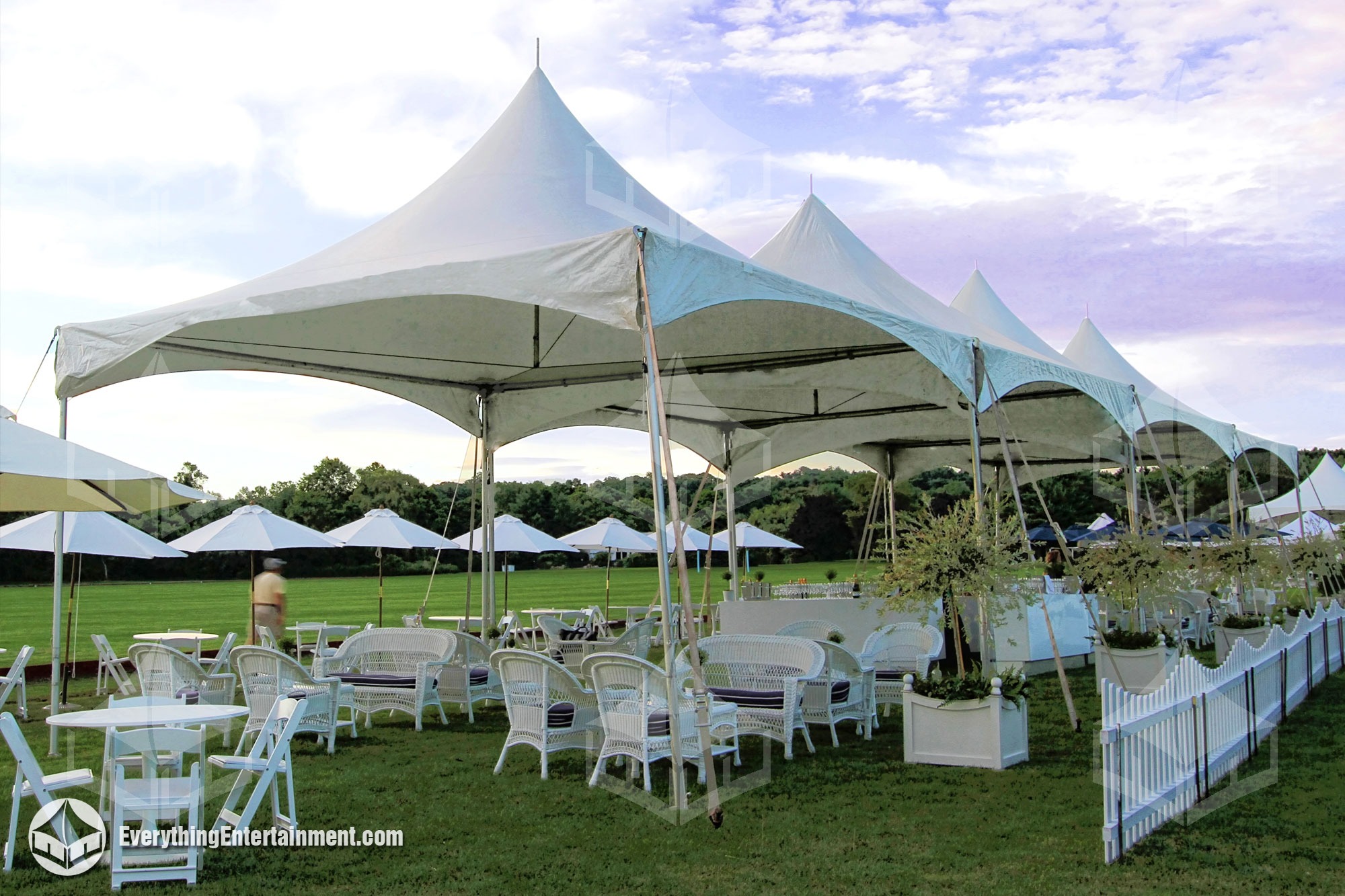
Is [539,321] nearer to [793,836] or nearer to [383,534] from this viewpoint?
[793,836]

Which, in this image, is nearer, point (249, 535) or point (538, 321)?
point (538, 321)

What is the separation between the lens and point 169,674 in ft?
26.5

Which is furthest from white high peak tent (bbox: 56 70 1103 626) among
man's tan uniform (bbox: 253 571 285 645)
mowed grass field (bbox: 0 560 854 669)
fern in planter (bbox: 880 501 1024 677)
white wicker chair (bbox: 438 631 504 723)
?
mowed grass field (bbox: 0 560 854 669)

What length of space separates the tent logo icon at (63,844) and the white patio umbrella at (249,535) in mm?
8194

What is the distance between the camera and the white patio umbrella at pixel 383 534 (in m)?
16.5

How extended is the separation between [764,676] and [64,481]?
5009mm

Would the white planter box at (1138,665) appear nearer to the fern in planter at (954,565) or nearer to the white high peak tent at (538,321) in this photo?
the white high peak tent at (538,321)

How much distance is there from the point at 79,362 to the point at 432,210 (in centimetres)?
278

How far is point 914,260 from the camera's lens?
19.2 m

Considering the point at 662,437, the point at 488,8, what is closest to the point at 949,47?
the point at 488,8

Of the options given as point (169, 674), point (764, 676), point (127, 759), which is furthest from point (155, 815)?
point (764, 676)

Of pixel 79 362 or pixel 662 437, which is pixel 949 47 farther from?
pixel 79 362

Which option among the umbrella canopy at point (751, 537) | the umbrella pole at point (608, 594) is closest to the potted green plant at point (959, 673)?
the umbrella pole at point (608, 594)

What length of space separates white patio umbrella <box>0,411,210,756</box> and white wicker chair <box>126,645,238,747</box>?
72 centimetres
